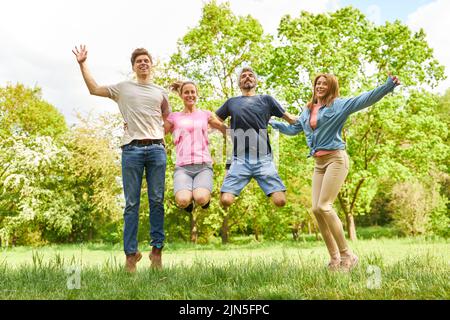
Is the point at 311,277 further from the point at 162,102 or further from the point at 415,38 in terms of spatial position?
the point at 415,38

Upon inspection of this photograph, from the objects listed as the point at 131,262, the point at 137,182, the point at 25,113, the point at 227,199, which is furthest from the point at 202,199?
the point at 25,113

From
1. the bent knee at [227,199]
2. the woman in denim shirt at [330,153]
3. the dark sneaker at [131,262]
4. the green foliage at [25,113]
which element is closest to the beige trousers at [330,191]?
the woman in denim shirt at [330,153]

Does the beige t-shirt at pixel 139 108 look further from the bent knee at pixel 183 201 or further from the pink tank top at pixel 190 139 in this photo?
the bent knee at pixel 183 201

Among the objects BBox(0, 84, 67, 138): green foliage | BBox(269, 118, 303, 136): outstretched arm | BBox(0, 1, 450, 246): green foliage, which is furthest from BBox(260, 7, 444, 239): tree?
BBox(0, 84, 67, 138): green foliage

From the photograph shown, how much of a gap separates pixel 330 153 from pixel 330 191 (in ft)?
1.54

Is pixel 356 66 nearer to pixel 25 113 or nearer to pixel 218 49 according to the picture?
pixel 218 49

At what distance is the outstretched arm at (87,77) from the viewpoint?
18.0ft

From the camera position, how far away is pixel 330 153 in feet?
17.7

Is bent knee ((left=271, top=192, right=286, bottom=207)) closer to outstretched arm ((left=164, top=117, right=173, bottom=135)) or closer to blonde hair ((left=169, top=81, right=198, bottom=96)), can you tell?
outstretched arm ((left=164, top=117, right=173, bottom=135))

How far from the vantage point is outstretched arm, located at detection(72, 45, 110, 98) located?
550 cm

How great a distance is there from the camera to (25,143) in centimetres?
2567

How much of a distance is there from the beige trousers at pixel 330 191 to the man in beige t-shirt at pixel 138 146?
195 centimetres
